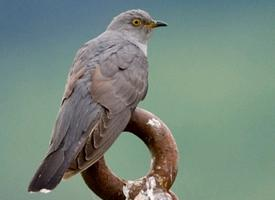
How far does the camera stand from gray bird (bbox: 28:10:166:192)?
1.92 metres

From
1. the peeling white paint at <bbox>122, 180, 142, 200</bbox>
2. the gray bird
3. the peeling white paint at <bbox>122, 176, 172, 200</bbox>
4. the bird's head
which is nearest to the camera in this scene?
the peeling white paint at <bbox>122, 176, 172, 200</bbox>

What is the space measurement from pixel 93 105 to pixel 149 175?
875 mm

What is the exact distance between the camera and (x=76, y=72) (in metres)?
2.59

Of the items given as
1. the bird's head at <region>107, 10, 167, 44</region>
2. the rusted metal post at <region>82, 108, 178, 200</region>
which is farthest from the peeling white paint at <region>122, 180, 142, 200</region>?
the bird's head at <region>107, 10, 167, 44</region>

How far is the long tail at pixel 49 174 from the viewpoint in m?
1.80

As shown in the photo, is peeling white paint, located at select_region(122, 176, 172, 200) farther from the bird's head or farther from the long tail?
the bird's head

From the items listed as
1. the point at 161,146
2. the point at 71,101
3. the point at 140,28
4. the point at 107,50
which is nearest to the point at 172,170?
the point at 161,146

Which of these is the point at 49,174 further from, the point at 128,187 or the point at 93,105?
the point at 93,105

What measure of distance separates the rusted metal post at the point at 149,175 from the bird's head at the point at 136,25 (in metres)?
1.81

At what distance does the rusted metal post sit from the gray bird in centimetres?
16

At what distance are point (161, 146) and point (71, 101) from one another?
2.40ft

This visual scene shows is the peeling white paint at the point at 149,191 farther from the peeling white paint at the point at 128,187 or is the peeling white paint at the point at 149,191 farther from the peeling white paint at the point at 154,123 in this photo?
the peeling white paint at the point at 154,123

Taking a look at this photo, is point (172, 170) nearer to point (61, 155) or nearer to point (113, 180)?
point (113, 180)

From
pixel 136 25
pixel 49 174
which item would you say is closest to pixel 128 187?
pixel 49 174
